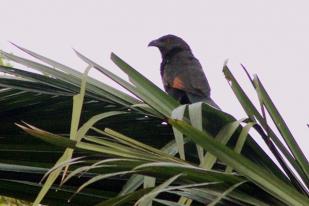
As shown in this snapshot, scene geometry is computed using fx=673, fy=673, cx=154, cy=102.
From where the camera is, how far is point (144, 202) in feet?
4.32

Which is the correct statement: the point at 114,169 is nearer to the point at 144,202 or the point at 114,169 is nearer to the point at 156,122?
the point at 144,202

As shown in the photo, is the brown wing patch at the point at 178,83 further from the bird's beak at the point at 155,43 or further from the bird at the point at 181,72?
the bird's beak at the point at 155,43

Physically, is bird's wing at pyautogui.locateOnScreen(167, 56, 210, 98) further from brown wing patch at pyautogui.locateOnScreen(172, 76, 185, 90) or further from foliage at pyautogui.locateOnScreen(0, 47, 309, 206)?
foliage at pyautogui.locateOnScreen(0, 47, 309, 206)

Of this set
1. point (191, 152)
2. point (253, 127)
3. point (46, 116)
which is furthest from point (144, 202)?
point (46, 116)

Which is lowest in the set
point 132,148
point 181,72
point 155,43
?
point 132,148

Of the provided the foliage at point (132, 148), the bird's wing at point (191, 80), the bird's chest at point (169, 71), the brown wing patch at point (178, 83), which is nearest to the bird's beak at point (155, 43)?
the bird's chest at point (169, 71)

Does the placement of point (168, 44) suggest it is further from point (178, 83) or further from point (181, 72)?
point (178, 83)

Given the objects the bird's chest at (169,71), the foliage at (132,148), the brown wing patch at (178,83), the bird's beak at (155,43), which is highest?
the bird's beak at (155,43)

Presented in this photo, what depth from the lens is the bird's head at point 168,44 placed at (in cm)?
646

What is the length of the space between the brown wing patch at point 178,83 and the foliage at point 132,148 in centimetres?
325

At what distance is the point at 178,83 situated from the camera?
18.0ft

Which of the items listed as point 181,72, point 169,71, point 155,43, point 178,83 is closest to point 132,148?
point 178,83

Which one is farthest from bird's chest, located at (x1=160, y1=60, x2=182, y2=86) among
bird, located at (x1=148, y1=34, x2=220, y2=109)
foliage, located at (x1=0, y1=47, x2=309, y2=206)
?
foliage, located at (x1=0, y1=47, x2=309, y2=206)

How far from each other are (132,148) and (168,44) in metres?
5.03
